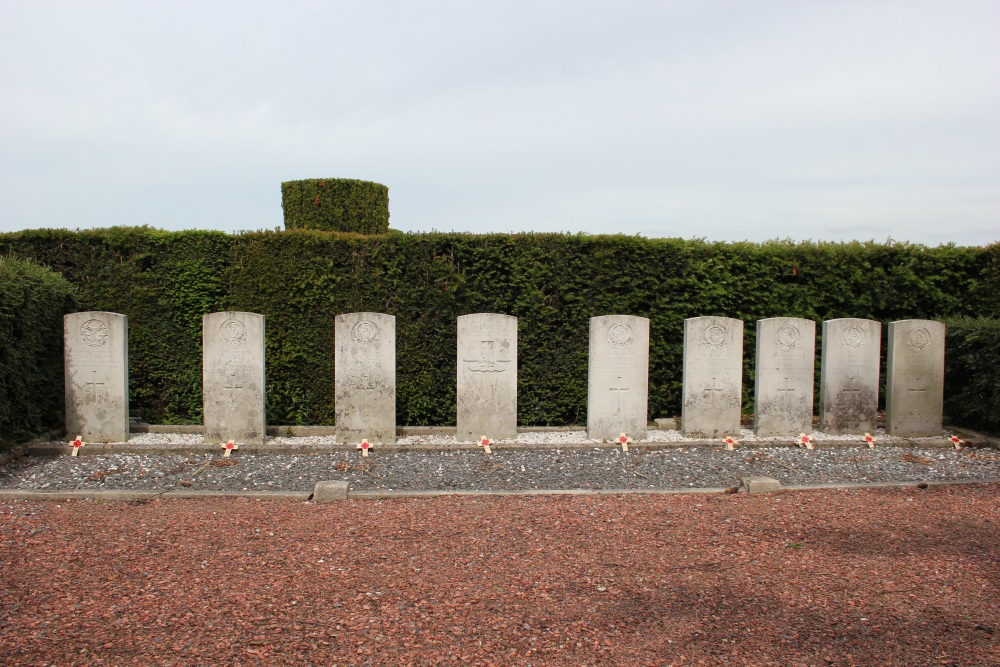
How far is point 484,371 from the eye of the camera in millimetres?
7578

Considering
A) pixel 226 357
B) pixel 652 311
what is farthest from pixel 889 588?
pixel 226 357

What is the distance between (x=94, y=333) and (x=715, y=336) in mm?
6872

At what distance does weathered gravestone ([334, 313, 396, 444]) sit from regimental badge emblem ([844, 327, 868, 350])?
525 centimetres

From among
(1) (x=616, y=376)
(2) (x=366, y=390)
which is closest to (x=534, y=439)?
(1) (x=616, y=376)

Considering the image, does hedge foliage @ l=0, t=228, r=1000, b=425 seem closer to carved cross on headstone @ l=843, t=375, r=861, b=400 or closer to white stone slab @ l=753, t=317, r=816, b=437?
white stone slab @ l=753, t=317, r=816, b=437

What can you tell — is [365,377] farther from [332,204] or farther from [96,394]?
[332,204]

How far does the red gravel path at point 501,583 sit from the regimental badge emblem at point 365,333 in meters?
2.39

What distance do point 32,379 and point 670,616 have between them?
6886 mm

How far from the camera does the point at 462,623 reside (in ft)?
10.6

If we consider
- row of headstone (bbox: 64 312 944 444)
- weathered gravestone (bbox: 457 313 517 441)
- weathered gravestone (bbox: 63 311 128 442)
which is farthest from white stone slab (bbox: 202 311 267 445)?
weathered gravestone (bbox: 457 313 517 441)

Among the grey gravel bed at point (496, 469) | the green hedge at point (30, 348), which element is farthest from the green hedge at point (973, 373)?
the green hedge at point (30, 348)

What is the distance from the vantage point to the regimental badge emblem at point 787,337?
A: 779 centimetres

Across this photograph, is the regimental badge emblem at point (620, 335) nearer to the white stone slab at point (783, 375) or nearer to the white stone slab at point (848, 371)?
the white stone slab at point (783, 375)

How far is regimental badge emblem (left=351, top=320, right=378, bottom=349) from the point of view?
7414 millimetres
